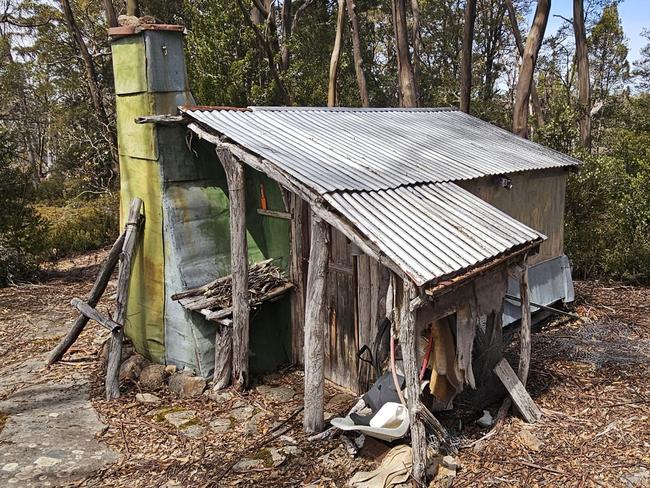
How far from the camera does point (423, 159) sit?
7.63m

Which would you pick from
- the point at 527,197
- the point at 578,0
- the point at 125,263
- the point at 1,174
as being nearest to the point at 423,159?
the point at 527,197

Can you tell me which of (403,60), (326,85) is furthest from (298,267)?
(326,85)

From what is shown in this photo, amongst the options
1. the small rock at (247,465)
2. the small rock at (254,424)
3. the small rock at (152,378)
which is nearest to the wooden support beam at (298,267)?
the small rock at (254,424)

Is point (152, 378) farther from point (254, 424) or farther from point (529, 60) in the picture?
point (529, 60)

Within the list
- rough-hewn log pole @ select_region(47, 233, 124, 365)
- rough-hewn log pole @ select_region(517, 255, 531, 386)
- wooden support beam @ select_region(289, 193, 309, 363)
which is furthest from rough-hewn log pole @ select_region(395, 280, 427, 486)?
rough-hewn log pole @ select_region(47, 233, 124, 365)

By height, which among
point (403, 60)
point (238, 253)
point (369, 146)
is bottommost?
point (238, 253)

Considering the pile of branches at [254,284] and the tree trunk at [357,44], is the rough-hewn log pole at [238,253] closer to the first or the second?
the pile of branches at [254,284]

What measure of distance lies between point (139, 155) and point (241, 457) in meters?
4.43

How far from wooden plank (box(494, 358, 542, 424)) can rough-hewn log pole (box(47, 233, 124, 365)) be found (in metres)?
5.53

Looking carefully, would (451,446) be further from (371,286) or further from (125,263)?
(125,263)

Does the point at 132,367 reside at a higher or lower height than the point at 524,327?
lower

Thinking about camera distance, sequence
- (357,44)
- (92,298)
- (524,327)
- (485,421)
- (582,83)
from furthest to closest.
Result: 1. (582,83)
2. (357,44)
3. (92,298)
4. (524,327)
5. (485,421)

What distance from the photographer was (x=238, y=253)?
709 cm

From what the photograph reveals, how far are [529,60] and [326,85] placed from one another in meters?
9.41
